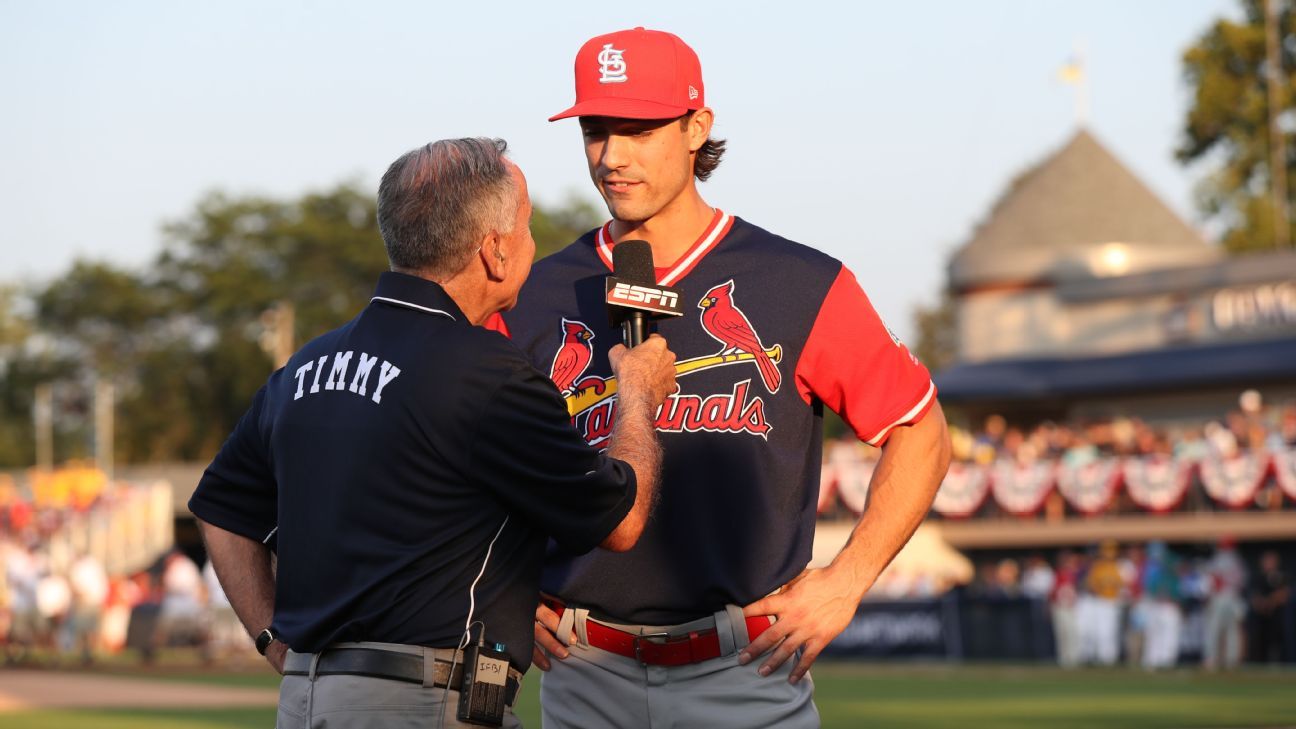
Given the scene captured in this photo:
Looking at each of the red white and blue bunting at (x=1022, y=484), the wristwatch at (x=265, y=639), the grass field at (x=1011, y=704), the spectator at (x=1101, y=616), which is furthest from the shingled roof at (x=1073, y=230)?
the wristwatch at (x=265, y=639)

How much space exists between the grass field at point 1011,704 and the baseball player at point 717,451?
1101cm

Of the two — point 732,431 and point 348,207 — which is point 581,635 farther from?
point 348,207

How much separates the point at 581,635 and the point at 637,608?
0.62 ft

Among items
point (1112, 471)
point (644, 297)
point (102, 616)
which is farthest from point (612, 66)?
point (102, 616)

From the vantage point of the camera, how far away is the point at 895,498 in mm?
4844

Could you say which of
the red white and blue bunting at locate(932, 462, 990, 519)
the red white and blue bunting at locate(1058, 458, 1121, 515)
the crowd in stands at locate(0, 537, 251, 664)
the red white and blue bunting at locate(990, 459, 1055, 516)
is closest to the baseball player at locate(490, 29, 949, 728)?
the crowd in stands at locate(0, 537, 251, 664)

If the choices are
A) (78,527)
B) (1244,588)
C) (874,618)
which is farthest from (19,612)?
(1244,588)

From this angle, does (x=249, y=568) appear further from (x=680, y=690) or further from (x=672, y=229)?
(x=672, y=229)

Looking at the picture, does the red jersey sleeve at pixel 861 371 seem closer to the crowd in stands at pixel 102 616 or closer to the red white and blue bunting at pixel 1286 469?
the red white and blue bunting at pixel 1286 469

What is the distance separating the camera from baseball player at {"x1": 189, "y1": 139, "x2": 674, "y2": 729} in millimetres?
4254

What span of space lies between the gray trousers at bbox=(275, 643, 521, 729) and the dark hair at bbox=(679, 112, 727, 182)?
1.78 m

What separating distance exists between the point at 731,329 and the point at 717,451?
35cm

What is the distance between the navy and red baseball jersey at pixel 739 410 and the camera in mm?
4832

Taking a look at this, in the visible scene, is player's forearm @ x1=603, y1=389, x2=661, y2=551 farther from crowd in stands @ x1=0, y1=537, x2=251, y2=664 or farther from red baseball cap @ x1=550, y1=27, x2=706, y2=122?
crowd in stands @ x1=0, y1=537, x2=251, y2=664
